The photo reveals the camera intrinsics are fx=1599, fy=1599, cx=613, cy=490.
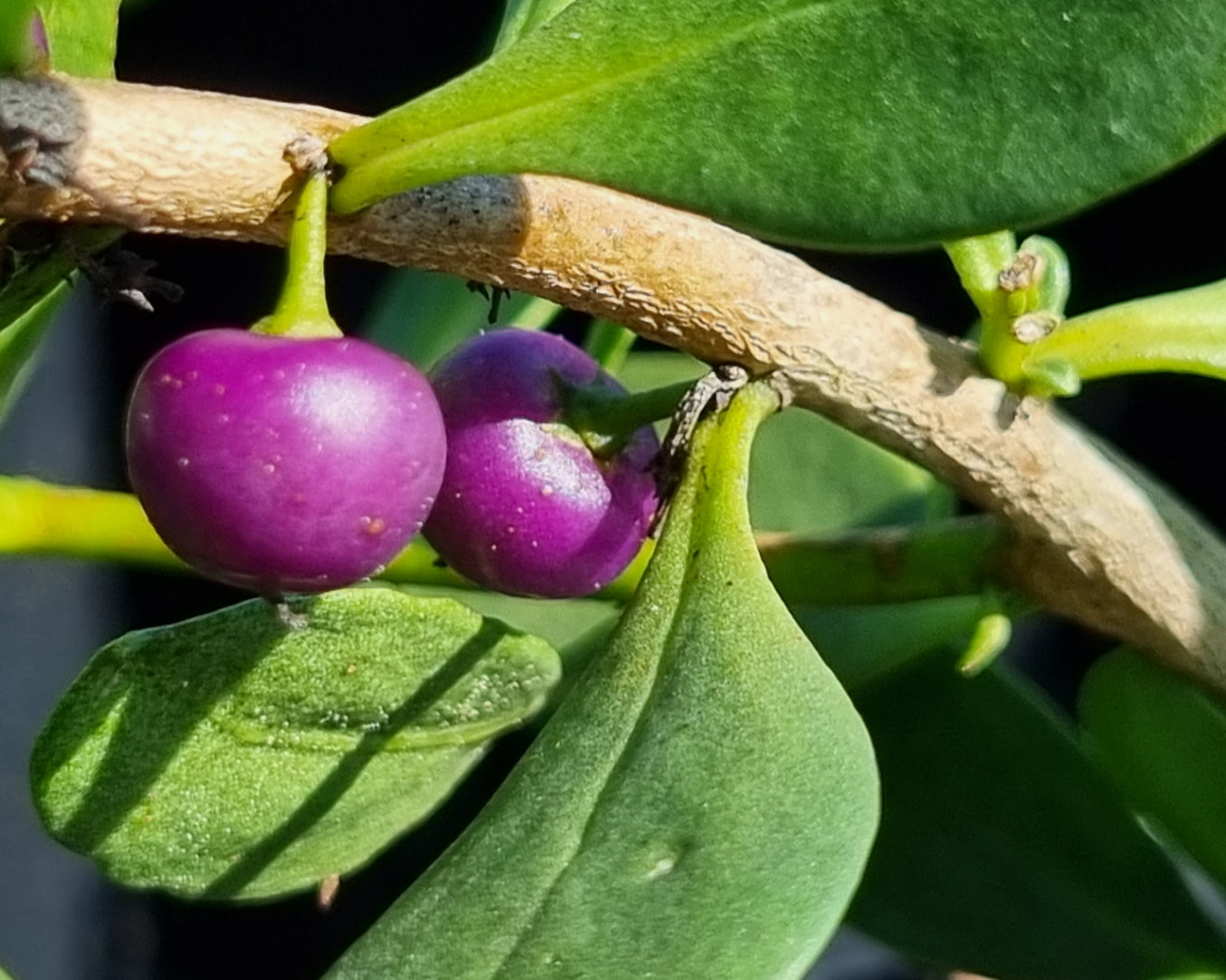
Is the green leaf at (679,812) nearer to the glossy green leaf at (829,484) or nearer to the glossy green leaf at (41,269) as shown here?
the glossy green leaf at (41,269)

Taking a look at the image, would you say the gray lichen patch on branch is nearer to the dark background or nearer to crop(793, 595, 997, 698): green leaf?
crop(793, 595, 997, 698): green leaf

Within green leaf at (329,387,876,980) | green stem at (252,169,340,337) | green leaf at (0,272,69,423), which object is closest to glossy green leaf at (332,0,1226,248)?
green stem at (252,169,340,337)

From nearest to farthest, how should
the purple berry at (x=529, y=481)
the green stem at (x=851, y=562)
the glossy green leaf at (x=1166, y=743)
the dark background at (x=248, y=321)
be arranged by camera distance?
the purple berry at (x=529, y=481) → the green stem at (x=851, y=562) → the glossy green leaf at (x=1166, y=743) → the dark background at (x=248, y=321)

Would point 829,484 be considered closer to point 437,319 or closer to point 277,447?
point 437,319

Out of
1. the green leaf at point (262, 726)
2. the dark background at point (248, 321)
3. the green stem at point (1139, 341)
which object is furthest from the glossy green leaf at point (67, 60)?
the dark background at point (248, 321)

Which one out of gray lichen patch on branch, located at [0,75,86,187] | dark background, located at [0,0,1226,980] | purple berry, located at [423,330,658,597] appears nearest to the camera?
gray lichen patch on branch, located at [0,75,86,187]

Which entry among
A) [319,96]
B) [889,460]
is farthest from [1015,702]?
[319,96]
